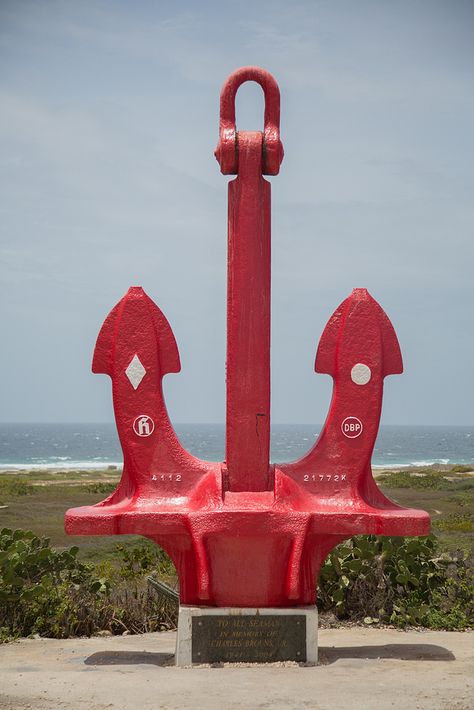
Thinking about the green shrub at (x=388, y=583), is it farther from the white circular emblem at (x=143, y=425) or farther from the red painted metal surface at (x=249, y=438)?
the white circular emblem at (x=143, y=425)

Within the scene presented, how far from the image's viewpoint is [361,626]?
7.39 metres

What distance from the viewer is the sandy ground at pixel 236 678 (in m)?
4.94

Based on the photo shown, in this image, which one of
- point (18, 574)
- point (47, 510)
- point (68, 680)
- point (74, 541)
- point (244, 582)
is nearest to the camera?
point (68, 680)

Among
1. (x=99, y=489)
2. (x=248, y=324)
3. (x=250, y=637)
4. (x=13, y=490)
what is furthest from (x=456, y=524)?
(x=13, y=490)

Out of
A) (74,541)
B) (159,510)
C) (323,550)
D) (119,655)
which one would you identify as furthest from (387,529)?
(74,541)

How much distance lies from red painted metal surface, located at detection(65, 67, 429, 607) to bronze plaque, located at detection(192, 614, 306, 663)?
0.13 meters

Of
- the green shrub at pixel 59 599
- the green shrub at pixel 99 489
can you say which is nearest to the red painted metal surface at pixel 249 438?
the green shrub at pixel 59 599

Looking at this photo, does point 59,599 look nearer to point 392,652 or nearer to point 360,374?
point 392,652

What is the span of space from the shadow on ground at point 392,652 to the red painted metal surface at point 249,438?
47cm

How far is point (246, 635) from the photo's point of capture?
578cm

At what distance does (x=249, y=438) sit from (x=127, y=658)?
1770 mm

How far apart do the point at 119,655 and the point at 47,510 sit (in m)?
13.7

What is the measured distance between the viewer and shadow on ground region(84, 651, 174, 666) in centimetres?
592

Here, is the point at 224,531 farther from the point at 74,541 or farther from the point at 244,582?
the point at 74,541
